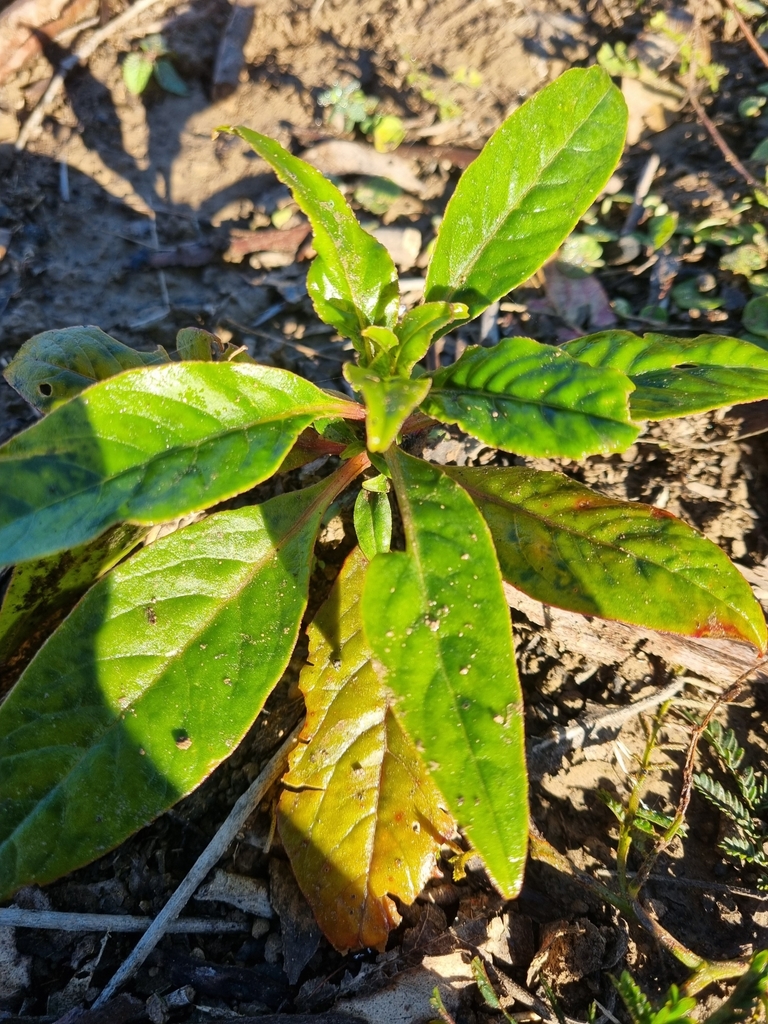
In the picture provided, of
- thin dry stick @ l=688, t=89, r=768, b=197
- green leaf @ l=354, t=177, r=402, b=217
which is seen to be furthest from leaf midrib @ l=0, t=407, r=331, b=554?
thin dry stick @ l=688, t=89, r=768, b=197

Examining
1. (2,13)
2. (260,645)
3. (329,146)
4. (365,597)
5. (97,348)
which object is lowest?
(260,645)

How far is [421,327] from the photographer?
6.93 ft

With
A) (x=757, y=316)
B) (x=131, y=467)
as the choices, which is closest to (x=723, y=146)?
(x=757, y=316)

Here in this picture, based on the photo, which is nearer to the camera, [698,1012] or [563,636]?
[698,1012]

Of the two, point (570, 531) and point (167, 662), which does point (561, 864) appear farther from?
point (167, 662)

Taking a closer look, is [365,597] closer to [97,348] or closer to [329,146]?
[97,348]

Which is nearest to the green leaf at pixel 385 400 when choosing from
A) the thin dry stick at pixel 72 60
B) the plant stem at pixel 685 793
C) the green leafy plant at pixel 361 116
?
the plant stem at pixel 685 793

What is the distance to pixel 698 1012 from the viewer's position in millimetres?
2027

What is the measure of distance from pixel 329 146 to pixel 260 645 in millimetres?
3293

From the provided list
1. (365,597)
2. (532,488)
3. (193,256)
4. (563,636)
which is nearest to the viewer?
(365,597)

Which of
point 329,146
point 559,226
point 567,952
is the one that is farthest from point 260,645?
point 329,146

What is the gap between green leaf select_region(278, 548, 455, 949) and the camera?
6.99ft

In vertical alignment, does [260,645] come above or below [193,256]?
below

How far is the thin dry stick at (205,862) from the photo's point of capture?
2172 mm
